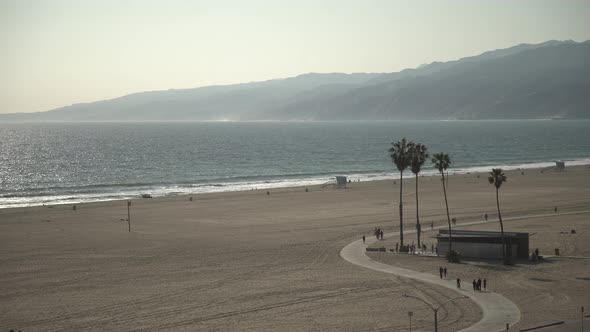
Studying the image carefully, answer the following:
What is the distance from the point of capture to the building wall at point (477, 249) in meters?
49.1

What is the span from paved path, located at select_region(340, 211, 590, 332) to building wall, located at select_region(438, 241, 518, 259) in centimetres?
564

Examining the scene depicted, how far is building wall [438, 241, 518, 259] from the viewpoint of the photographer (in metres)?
49.1

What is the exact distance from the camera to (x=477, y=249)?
4975 centimetres

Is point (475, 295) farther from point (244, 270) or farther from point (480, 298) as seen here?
point (244, 270)

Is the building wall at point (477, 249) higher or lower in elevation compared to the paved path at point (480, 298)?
higher

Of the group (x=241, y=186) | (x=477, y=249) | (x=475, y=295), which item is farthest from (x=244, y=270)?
(x=241, y=186)

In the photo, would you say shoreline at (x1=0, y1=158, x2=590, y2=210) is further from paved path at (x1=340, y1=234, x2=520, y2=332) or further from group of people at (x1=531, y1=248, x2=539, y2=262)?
group of people at (x1=531, y1=248, x2=539, y2=262)

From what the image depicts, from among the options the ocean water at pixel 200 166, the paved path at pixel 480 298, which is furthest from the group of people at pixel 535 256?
the ocean water at pixel 200 166

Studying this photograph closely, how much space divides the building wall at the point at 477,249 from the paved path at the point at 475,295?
18.5 feet

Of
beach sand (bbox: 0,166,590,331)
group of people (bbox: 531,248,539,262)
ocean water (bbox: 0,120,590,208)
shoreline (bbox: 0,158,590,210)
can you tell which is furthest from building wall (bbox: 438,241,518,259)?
ocean water (bbox: 0,120,590,208)

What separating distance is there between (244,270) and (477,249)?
16.8 m

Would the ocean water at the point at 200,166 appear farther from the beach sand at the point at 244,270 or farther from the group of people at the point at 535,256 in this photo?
the group of people at the point at 535,256

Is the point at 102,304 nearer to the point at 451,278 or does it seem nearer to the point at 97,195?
the point at 451,278

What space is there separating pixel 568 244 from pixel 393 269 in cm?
1588
